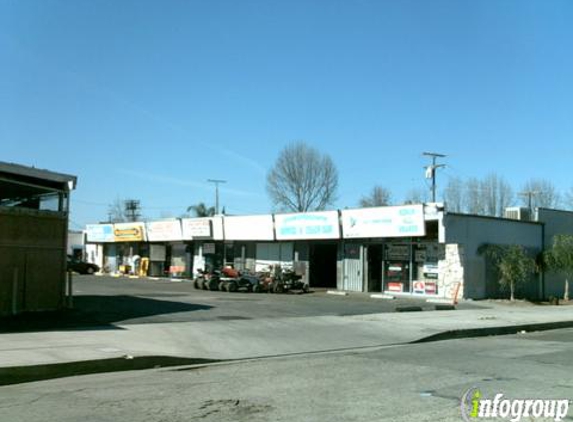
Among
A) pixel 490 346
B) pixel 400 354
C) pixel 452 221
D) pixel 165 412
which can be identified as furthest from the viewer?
pixel 452 221

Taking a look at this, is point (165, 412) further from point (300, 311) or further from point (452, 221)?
point (452, 221)

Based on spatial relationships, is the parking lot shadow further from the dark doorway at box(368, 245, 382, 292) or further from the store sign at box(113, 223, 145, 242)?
the store sign at box(113, 223, 145, 242)

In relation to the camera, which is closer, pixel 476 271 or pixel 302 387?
pixel 302 387

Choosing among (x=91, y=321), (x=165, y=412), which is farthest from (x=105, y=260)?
(x=165, y=412)

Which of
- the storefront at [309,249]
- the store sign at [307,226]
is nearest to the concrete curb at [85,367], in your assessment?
the store sign at [307,226]

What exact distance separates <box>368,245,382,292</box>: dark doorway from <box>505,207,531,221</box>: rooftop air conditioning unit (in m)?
7.78

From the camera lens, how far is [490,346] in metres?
15.5

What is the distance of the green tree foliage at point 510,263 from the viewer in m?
31.7

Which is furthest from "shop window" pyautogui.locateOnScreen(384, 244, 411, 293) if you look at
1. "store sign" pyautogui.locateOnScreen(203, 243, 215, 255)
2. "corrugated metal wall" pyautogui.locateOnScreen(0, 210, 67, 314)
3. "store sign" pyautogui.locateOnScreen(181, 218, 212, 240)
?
"corrugated metal wall" pyautogui.locateOnScreen(0, 210, 67, 314)

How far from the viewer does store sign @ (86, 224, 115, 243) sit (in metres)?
58.6

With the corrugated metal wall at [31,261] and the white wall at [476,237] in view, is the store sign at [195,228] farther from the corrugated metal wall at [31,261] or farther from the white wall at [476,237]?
the corrugated metal wall at [31,261]

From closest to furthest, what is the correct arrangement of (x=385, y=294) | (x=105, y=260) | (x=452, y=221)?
1. (x=452, y=221)
2. (x=385, y=294)
3. (x=105, y=260)

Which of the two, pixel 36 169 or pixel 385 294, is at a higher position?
pixel 36 169

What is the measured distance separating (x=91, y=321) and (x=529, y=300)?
2312 cm
